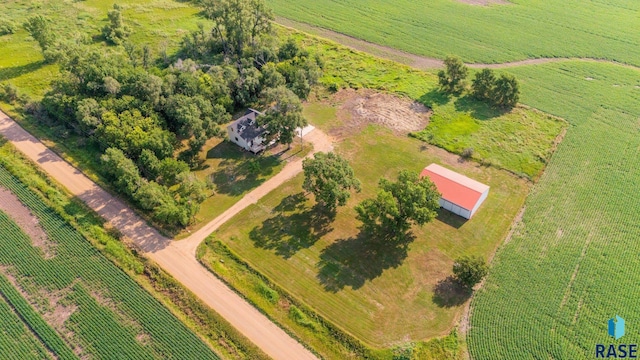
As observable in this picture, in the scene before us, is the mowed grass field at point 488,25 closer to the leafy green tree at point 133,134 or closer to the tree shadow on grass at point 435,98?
the tree shadow on grass at point 435,98

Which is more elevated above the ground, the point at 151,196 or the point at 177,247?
the point at 151,196

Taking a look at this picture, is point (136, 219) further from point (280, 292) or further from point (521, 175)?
point (521, 175)

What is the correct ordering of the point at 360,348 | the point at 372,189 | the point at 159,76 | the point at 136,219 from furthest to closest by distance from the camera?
the point at 159,76 < the point at 372,189 < the point at 136,219 < the point at 360,348

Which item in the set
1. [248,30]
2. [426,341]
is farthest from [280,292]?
[248,30]

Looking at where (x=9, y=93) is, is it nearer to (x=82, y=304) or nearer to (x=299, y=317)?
(x=82, y=304)

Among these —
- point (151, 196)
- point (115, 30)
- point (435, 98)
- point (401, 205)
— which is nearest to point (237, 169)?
point (151, 196)

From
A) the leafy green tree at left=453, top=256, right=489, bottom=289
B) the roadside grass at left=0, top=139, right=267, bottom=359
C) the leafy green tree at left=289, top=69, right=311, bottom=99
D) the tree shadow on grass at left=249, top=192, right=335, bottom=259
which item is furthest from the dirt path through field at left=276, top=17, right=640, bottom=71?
the roadside grass at left=0, top=139, right=267, bottom=359
